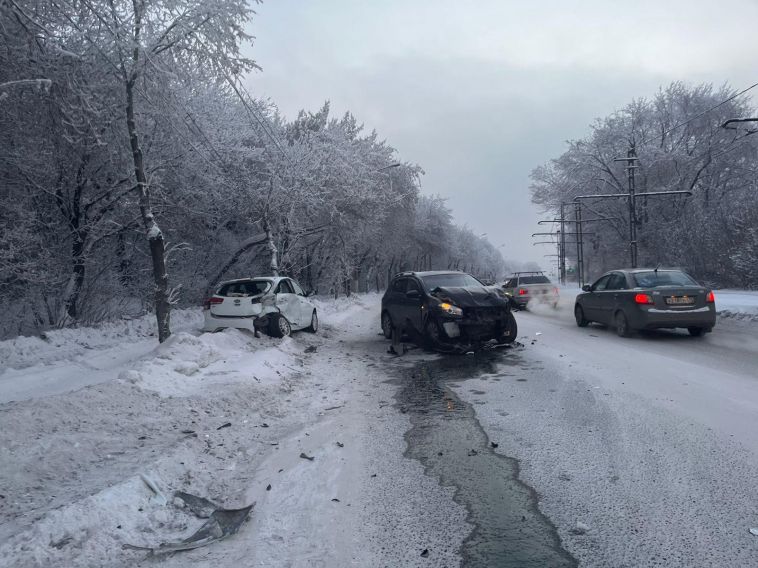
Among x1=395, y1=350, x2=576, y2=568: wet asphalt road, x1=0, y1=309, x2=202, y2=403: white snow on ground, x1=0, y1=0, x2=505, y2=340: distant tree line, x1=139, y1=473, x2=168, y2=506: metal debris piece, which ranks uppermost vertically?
x1=0, y1=0, x2=505, y2=340: distant tree line

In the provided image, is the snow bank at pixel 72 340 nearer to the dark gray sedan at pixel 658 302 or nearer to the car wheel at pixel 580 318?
the car wheel at pixel 580 318

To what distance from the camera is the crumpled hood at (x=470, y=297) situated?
34.6ft

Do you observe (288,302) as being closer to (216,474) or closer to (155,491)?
(216,474)

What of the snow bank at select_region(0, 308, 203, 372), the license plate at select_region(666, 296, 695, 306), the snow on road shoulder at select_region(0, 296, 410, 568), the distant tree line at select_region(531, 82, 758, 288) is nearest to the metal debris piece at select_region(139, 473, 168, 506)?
the snow on road shoulder at select_region(0, 296, 410, 568)

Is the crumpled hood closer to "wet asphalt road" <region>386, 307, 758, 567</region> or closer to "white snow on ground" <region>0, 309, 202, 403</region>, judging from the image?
"wet asphalt road" <region>386, 307, 758, 567</region>

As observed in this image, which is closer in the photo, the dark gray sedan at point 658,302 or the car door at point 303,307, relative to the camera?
the dark gray sedan at point 658,302

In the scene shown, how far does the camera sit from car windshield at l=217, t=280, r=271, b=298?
12852mm

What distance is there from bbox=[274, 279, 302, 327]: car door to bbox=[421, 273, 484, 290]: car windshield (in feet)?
12.1

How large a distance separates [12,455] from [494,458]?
3.91 metres

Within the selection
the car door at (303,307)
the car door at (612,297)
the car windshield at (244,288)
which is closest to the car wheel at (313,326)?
the car door at (303,307)

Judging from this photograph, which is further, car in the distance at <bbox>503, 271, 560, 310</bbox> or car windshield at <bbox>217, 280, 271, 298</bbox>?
car in the distance at <bbox>503, 271, 560, 310</bbox>

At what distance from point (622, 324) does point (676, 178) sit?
32.2 meters

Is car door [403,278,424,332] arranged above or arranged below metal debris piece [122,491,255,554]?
above

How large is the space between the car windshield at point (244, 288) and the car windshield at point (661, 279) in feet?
28.1
